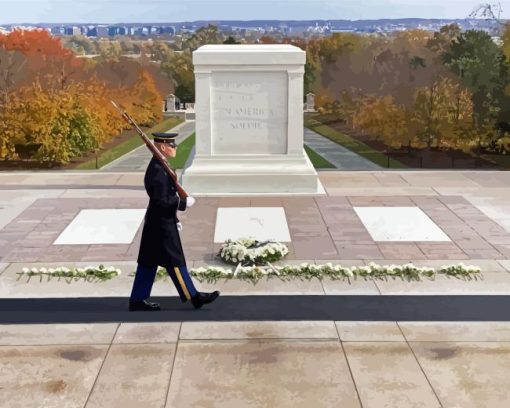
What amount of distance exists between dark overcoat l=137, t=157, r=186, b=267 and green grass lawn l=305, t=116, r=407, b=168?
18503mm

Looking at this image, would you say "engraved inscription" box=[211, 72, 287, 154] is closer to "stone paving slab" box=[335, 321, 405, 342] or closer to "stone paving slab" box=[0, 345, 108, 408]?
"stone paving slab" box=[335, 321, 405, 342]

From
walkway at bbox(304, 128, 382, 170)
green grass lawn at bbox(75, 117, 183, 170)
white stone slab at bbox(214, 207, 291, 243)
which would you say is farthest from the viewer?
green grass lawn at bbox(75, 117, 183, 170)

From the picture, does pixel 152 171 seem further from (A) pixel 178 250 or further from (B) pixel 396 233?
(B) pixel 396 233

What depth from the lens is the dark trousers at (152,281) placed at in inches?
286

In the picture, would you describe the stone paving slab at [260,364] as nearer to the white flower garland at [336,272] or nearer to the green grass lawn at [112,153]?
the white flower garland at [336,272]

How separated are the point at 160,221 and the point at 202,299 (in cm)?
95

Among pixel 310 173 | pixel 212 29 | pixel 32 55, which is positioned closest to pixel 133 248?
pixel 310 173

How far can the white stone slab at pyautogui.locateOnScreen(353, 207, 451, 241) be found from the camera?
1070cm

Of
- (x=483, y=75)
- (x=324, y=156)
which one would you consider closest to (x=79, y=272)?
(x=324, y=156)

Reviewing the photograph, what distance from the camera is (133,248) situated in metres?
10.2

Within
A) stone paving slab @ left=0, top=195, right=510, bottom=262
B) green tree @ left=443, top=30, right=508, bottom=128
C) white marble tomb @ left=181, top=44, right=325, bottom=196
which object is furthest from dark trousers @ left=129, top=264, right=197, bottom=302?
green tree @ left=443, top=30, right=508, bottom=128

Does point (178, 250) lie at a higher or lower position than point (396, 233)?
higher

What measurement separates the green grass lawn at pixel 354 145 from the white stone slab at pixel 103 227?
47.1 ft

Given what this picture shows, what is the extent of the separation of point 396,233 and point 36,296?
5.38 meters
